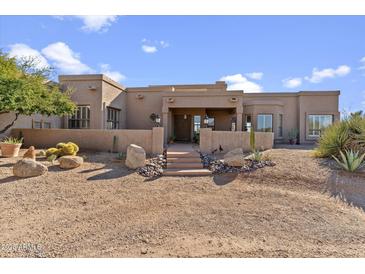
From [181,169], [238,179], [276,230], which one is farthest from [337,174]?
[181,169]

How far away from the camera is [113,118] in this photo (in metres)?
19.5

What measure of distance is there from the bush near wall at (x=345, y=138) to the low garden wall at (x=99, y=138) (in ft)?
25.8

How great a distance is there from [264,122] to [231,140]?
8332 millimetres

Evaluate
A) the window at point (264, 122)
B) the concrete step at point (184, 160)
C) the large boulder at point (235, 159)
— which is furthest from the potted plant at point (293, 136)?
the concrete step at point (184, 160)

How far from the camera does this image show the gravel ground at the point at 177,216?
5.05 metres

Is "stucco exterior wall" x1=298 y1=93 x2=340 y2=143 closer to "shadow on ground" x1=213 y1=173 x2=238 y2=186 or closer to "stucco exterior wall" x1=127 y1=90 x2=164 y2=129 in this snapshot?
"stucco exterior wall" x1=127 y1=90 x2=164 y2=129

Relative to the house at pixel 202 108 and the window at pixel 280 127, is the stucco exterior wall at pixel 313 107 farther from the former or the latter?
the window at pixel 280 127

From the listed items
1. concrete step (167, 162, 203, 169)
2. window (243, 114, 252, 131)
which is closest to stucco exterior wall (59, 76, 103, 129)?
concrete step (167, 162, 203, 169)

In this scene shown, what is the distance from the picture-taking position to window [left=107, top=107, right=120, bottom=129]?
18.8m

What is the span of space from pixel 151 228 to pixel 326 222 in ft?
14.3

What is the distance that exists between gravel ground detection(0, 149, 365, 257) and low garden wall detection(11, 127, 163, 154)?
368 cm

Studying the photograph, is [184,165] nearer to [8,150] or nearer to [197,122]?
[8,150]

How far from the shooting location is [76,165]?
10.3 m
